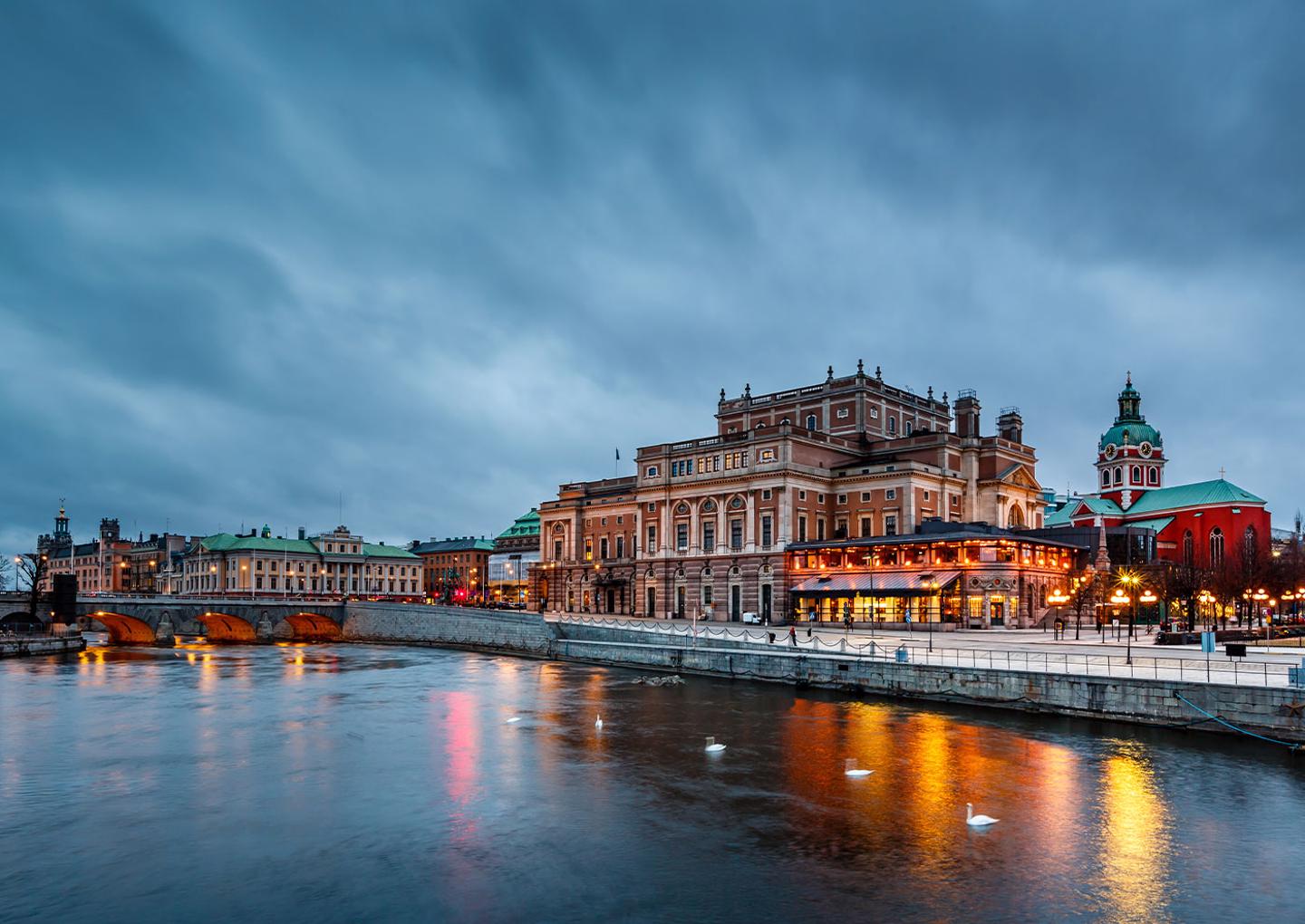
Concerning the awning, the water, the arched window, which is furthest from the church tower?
the water

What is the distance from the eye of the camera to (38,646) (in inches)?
3578

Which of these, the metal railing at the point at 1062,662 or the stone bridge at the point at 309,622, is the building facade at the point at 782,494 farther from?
the metal railing at the point at 1062,662

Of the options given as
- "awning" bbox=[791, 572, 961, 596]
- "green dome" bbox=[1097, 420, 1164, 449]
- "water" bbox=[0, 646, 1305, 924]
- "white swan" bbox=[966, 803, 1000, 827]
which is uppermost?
"green dome" bbox=[1097, 420, 1164, 449]

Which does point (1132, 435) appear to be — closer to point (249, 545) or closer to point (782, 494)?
point (782, 494)

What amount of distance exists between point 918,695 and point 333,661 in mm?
52696

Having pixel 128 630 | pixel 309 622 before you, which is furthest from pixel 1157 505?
pixel 128 630

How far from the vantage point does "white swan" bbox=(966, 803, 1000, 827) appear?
28.9m

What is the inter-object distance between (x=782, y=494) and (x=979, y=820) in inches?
3024

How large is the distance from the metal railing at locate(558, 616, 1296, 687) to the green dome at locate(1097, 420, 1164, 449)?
375 feet

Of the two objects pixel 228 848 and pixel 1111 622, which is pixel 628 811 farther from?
pixel 1111 622

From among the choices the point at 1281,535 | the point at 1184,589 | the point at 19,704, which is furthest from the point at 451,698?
the point at 1281,535

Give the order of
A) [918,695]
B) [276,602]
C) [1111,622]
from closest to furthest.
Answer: [918,695] → [1111,622] → [276,602]

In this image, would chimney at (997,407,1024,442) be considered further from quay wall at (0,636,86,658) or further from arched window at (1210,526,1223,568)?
quay wall at (0,636,86,658)

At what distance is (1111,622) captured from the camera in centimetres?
9738
